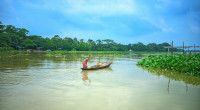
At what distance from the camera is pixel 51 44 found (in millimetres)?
54906

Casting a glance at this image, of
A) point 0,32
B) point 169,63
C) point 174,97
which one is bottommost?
point 174,97

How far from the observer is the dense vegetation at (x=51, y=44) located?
144 feet

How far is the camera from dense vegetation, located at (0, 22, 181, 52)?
144 ft

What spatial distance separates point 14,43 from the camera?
4581 cm

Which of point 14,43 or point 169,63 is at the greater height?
point 14,43

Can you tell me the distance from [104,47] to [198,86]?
65.8 meters

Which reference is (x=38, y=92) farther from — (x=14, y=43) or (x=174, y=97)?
(x=14, y=43)

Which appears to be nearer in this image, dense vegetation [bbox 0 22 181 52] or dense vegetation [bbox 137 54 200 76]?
dense vegetation [bbox 137 54 200 76]

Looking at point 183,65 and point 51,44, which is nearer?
point 183,65

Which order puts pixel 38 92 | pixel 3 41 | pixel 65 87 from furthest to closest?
pixel 3 41 → pixel 65 87 → pixel 38 92

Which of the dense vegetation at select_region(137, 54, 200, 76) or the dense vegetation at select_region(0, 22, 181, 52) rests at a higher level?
the dense vegetation at select_region(0, 22, 181, 52)

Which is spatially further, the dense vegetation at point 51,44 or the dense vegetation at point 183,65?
the dense vegetation at point 51,44

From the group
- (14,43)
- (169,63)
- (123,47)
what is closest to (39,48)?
(14,43)

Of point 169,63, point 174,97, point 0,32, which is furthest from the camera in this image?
point 0,32
